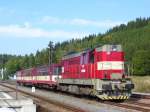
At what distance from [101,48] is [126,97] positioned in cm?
378

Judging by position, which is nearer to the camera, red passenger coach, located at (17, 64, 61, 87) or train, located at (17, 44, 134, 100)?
train, located at (17, 44, 134, 100)

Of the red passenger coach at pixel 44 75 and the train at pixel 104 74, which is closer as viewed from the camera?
the train at pixel 104 74

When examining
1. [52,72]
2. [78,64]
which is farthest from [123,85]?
[52,72]

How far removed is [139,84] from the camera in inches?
1986

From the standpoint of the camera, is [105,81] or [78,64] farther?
[78,64]

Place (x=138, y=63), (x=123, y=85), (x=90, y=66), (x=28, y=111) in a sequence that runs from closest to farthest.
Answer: (x=28, y=111)
(x=123, y=85)
(x=90, y=66)
(x=138, y=63)

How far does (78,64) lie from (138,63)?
11530cm

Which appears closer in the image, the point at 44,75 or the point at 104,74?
the point at 104,74

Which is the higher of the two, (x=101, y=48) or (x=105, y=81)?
(x=101, y=48)

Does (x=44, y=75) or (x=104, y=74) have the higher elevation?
(x=44, y=75)

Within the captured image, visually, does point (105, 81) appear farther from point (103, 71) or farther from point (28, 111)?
point (28, 111)

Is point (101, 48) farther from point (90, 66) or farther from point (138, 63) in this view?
point (138, 63)

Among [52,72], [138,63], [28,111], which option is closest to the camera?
[28,111]

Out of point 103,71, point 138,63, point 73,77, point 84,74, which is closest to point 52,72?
point 73,77
